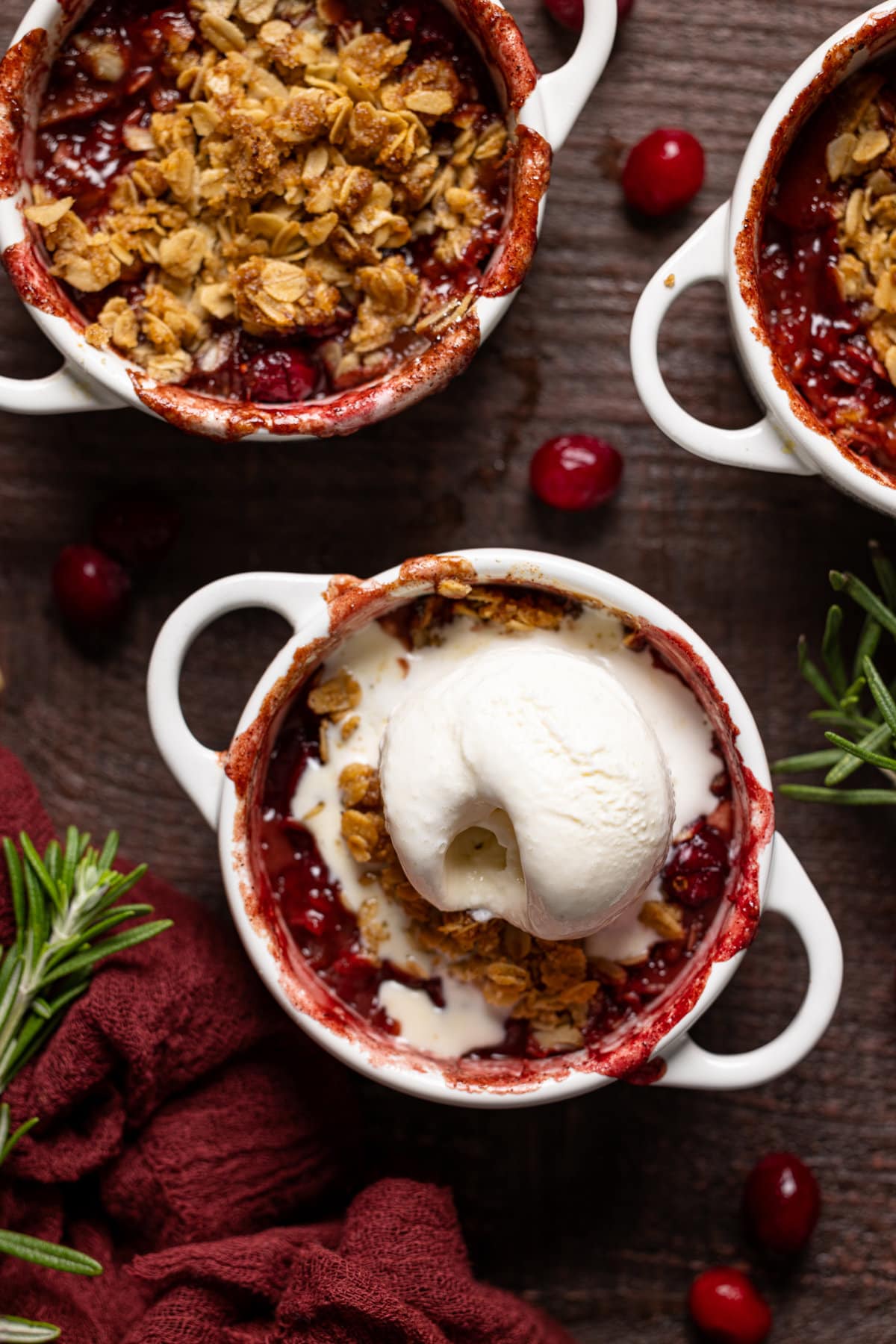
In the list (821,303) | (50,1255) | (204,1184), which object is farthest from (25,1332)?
(821,303)

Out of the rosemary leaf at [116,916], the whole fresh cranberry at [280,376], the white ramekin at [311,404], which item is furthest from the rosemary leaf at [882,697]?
the rosemary leaf at [116,916]

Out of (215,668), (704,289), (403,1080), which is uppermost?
(704,289)

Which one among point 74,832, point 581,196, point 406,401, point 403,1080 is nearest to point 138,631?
point 74,832

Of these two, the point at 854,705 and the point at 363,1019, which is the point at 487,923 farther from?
the point at 854,705

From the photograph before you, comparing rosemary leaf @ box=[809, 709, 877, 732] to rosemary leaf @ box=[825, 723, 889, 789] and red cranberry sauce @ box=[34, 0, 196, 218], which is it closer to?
rosemary leaf @ box=[825, 723, 889, 789]

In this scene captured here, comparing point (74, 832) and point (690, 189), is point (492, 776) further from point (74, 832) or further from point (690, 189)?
point (690, 189)

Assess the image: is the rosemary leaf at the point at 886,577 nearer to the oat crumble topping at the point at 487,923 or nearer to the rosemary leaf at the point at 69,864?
the oat crumble topping at the point at 487,923

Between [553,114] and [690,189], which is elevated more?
[553,114]
